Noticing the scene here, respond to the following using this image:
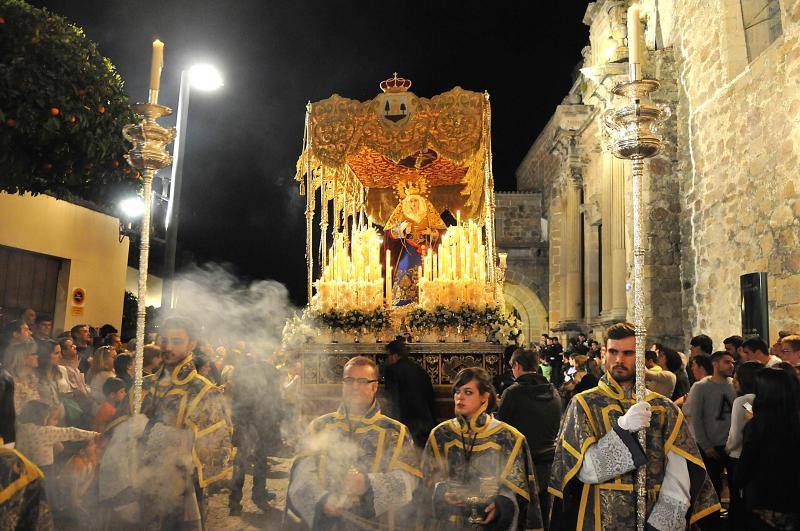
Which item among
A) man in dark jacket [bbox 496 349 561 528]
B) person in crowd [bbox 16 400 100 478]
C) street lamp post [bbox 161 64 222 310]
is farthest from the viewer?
street lamp post [bbox 161 64 222 310]

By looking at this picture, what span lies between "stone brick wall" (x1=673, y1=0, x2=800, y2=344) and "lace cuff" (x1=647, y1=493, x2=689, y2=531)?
22.1 feet

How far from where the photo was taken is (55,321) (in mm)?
11781

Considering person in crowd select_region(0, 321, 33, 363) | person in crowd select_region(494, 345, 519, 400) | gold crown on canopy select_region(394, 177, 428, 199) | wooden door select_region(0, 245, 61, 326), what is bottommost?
person in crowd select_region(494, 345, 519, 400)

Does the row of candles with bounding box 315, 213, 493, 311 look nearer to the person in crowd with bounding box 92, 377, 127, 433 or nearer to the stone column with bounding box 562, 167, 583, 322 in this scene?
the person in crowd with bounding box 92, 377, 127, 433

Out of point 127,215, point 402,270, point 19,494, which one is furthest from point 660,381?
point 127,215

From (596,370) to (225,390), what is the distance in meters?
4.68

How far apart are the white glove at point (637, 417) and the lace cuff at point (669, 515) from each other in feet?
1.48

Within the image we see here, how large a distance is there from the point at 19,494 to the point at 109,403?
9.57ft

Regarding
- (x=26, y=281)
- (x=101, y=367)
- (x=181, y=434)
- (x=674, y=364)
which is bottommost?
(x=181, y=434)

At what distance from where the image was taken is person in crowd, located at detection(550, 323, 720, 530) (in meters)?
3.41

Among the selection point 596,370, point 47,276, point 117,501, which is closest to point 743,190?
point 596,370

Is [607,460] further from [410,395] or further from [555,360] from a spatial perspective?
[555,360]

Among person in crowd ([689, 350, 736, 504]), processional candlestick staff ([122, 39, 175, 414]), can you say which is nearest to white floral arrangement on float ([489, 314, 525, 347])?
person in crowd ([689, 350, 736, 504])

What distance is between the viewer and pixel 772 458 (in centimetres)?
406
